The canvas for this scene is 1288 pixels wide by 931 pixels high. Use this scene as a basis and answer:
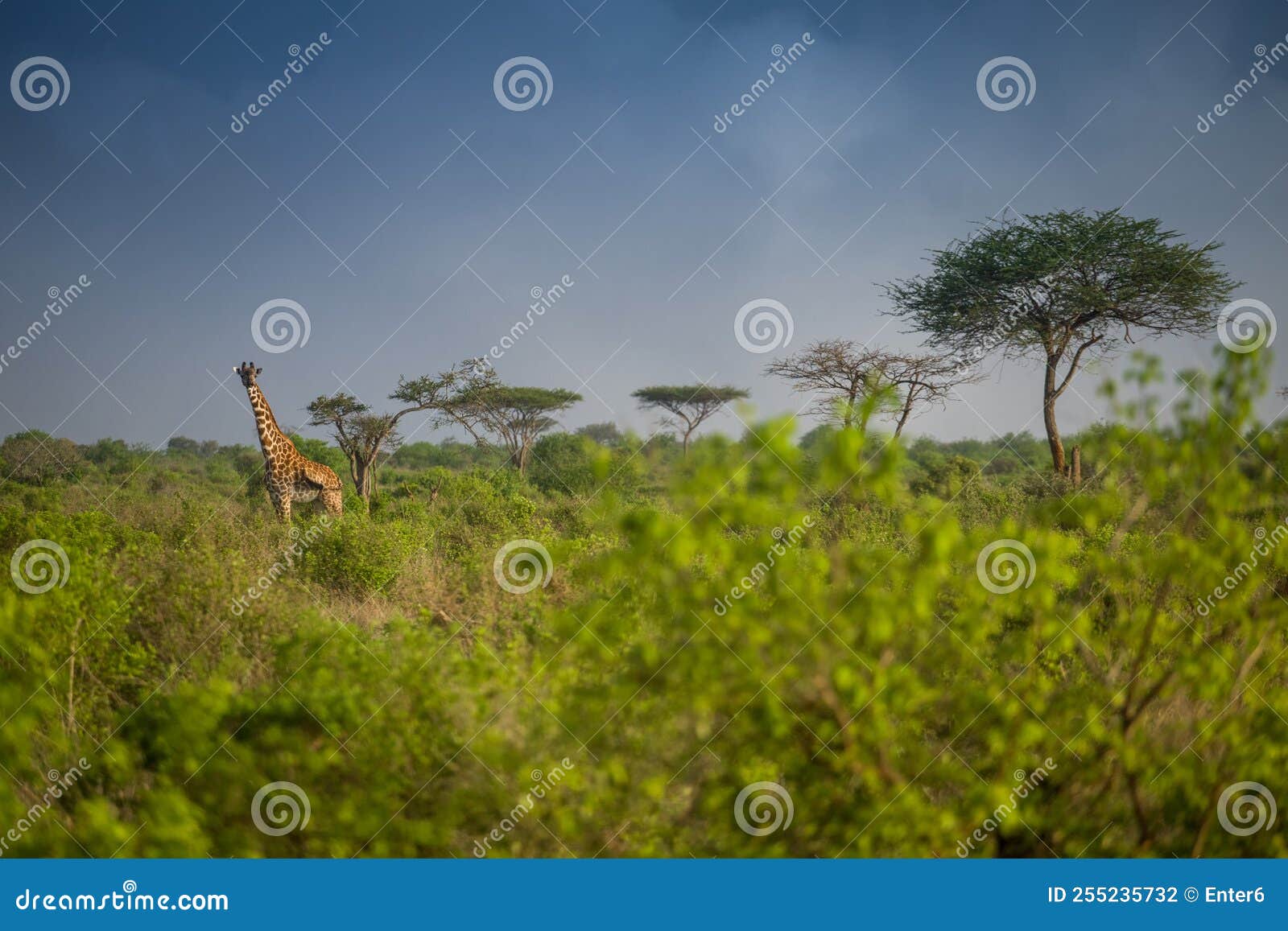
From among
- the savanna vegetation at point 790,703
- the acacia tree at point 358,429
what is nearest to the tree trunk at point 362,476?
the acacia tree at point 358,429

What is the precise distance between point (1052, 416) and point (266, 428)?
38.5ft

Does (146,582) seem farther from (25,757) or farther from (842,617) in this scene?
(842,617)

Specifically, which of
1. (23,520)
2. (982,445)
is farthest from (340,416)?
(982,445)

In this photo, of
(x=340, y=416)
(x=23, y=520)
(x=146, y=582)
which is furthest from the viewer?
(x=340, y=416)

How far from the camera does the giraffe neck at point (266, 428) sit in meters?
9.55

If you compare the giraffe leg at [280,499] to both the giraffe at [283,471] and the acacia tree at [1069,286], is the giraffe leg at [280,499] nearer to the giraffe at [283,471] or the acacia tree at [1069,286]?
the giraffe at [283,471]

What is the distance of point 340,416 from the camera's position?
14578mm

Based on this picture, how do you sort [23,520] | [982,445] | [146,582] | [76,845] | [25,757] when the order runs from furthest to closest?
[982,445] → [23,520] → [146,582] → [25,757] → [76,845]

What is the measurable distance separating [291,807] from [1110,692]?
237cm

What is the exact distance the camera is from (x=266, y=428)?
9688 millimetres

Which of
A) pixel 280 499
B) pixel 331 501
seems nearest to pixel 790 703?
pixel 280 499

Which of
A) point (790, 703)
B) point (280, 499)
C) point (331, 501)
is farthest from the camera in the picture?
point (331, 501)

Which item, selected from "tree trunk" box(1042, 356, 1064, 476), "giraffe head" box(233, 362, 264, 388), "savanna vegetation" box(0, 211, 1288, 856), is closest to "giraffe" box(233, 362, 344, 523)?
"giraffe head" box(233, 362, 264, 388)

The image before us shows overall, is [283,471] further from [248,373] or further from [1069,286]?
[1069,286]
